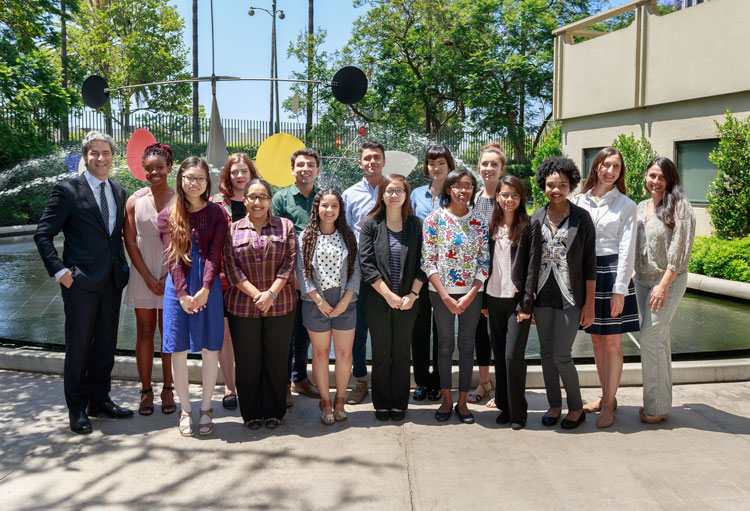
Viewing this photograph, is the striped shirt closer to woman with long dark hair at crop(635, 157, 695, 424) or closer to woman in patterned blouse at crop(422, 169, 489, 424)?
woman in patterned blouse at crop(422, 169, 489, 424)

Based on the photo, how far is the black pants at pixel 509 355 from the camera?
A: 4484 millimetres

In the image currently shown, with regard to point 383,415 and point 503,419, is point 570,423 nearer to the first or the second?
point 503,419

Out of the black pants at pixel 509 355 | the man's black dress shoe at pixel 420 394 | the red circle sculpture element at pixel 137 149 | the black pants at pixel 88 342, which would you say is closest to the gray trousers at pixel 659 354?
the black pants at pixel 509 355

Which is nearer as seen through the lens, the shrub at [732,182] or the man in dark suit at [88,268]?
the man in dark suit at [88,268]

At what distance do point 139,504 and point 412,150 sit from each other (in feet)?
85.3

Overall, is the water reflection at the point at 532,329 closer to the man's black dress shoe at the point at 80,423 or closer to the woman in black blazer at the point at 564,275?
the woman in black blazer at the point at 564,275

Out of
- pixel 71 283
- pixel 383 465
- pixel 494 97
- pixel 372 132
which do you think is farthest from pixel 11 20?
pixel 494 97

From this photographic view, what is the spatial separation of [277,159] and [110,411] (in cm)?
284

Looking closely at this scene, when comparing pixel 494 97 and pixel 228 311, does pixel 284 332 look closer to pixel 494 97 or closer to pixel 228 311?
pixel 228 311

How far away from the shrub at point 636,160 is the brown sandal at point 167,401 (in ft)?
44.6

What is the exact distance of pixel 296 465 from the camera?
3855 mm

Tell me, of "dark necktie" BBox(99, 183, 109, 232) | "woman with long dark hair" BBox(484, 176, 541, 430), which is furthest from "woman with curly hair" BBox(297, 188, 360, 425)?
"dark necktie" BBox(99, 183, 109, 232)

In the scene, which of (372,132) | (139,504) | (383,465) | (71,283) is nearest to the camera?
(139,504)

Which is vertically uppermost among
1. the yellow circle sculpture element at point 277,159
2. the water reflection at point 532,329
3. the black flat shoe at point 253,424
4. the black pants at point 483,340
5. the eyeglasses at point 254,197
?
the yellow circle sculpture element at point 277,159
